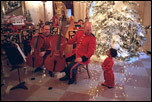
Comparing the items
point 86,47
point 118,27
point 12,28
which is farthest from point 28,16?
point 118,27

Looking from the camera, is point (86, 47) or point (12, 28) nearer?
point (12, 28)

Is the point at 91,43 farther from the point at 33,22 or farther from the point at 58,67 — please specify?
the point at 33,22

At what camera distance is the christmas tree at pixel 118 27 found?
320 cm

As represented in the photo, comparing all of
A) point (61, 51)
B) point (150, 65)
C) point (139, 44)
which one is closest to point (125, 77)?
point (150, 65)

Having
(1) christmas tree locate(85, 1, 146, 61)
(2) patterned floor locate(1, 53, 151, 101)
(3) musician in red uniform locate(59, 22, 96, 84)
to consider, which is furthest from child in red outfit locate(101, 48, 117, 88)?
(1) christmas tree locate(85, 1, 146, 61)

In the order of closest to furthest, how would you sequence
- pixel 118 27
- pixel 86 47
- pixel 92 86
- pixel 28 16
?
pixel 28 16
pixel 86 47
pixel 92 86
pixel 118 27

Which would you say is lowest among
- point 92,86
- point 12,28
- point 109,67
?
point 92,86

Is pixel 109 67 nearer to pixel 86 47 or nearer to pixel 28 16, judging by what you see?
pixel 86 47

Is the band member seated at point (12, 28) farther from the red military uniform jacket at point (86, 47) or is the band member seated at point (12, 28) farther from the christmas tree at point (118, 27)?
the christmas tree at point (118, 27)

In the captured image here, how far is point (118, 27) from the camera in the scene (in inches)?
130

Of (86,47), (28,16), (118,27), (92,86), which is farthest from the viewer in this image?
(118,27)

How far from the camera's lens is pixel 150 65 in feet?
10.6

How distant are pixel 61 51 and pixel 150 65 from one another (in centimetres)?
244

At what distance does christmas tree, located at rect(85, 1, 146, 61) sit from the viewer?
3197 mm
